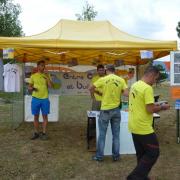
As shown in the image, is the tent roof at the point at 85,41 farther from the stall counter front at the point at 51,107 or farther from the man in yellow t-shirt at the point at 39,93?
the stall counter front at the point at 51,107

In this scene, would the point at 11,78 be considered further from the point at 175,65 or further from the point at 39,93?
the point at 175,65

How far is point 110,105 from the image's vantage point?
708 cm

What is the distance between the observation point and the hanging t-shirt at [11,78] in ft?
32.0

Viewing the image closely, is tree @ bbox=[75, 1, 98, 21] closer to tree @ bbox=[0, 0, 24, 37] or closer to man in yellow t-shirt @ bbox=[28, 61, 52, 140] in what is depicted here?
tree @ bbox=[0, 0, 24, 37]

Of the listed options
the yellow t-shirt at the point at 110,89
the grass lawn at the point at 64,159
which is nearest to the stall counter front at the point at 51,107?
the grass lawn at the point at 64,159

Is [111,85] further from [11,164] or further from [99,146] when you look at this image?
[11,164]

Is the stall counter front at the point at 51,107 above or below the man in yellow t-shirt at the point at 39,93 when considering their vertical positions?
below

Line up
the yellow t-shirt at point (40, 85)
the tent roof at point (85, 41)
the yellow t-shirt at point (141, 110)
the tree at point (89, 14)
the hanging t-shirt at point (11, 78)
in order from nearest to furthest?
the yellow t-shirt at point (141, 110)
the tent roof at point (85, 41)
the yellow t-shirt at point (40, 85)
the hanging t-shirt at point (11, 78)
the tree at point (89, 14)

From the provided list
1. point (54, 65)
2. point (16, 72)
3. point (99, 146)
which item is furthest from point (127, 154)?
point (54, 65)

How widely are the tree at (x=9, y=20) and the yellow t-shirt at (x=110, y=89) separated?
3292 cm

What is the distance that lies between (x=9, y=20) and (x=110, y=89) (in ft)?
119

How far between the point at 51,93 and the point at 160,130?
3.43 metres

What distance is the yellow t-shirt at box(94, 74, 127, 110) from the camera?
23.0ft

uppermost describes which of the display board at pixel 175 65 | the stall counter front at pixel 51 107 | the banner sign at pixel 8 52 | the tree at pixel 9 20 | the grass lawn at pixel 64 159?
the tree at pixel 9 20
